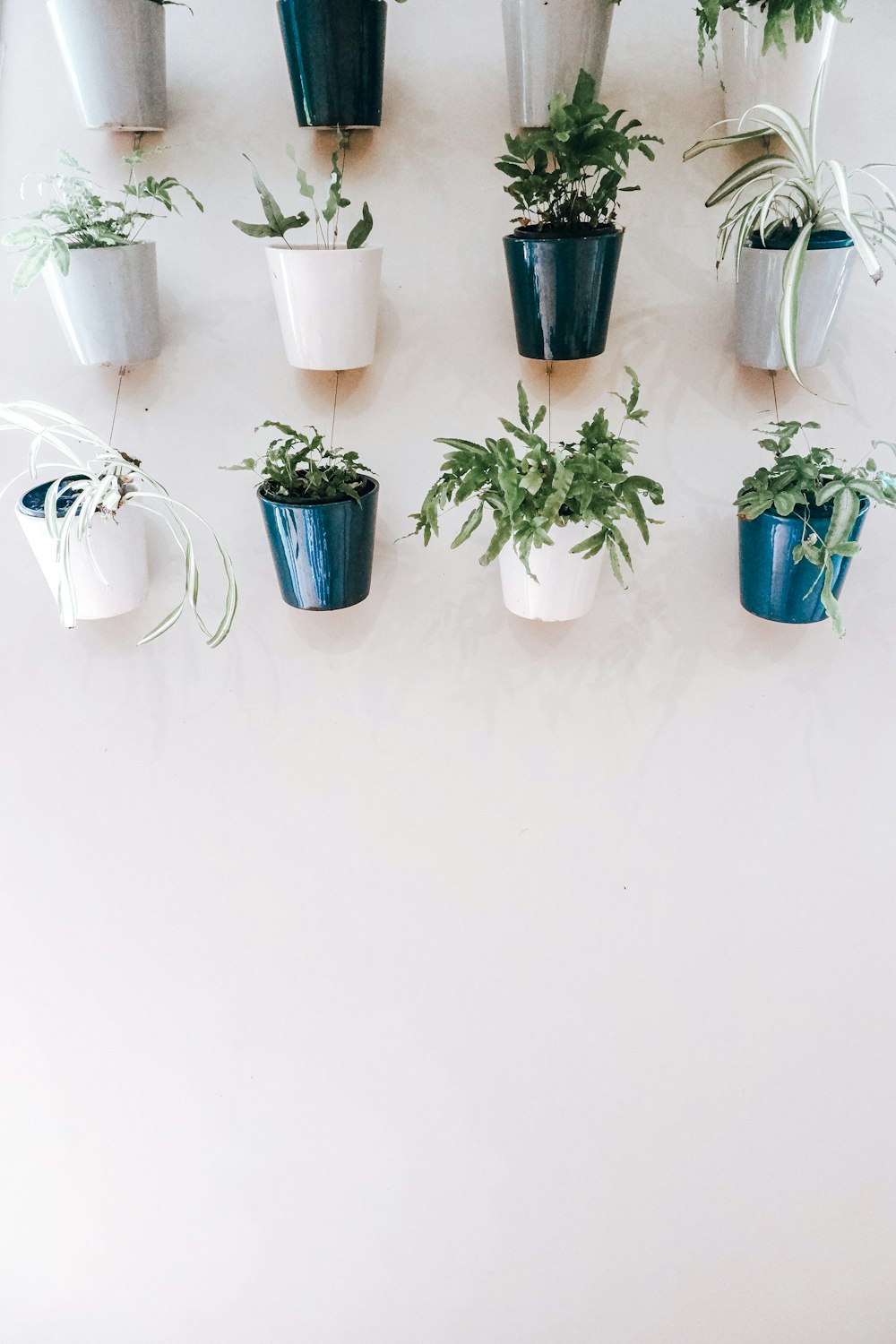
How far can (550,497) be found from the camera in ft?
3.02

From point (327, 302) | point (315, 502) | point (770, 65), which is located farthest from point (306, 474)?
point (770, 65)

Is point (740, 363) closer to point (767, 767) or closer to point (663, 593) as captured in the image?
point (663, 593)

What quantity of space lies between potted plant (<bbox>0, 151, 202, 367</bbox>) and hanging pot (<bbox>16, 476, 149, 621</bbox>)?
18cm

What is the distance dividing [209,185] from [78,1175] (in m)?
1.51

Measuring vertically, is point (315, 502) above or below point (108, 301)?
below

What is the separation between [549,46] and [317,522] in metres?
0.57

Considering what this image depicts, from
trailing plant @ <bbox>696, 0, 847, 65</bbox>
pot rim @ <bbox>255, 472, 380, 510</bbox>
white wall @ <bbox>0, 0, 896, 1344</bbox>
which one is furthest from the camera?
white wall @ <bbox>0, 0, 896, 1344</bbox>

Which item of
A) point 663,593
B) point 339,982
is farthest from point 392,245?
point 339,982

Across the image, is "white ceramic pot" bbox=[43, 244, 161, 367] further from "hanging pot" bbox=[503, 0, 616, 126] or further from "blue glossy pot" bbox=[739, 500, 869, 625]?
"blue glossy pot" bbox=[739, 500, 869, 625]

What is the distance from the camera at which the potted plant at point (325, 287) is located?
0.92 m

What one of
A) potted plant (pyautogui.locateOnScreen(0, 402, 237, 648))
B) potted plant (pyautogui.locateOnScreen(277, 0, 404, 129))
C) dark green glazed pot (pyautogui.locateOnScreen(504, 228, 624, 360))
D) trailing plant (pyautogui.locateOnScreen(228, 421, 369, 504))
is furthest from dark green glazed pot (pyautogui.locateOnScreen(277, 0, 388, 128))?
potted plant (pyautogui.locateOnScreen(0, 402, 237, 648))

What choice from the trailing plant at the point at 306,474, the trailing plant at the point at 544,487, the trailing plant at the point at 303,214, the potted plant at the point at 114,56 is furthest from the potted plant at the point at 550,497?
the potted plant at the point at 114,56

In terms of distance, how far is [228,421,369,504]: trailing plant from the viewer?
3.29ft

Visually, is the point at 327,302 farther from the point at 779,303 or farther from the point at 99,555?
the point at 779,303
